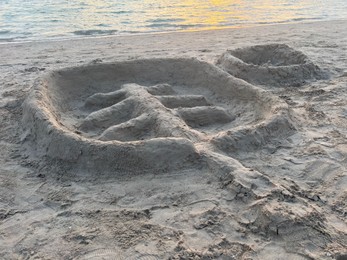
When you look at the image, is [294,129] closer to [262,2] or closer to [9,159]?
[9,159]

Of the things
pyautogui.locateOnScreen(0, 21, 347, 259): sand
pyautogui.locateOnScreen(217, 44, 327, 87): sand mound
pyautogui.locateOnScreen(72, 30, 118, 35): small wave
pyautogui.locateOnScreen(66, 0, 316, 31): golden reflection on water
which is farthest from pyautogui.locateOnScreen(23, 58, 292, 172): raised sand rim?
pyautogui.locateOnScreen(66, 0, 316, 31): golden reflection on water

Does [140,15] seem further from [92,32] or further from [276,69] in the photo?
[276,69]

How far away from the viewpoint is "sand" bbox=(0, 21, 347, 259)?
2781 mm

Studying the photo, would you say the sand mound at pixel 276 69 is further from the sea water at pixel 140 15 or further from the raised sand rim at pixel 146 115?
the sea water at pixel 140 15

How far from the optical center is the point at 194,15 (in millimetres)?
16453

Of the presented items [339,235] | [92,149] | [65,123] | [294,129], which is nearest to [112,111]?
[65,123]

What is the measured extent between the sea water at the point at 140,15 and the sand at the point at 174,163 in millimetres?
7165

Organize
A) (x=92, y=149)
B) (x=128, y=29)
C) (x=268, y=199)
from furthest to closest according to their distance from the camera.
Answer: (x=128, y=29) → (x=92, y=149) → (x=268, y=199)

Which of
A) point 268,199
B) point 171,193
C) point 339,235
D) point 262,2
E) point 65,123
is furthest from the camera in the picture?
point 262,2

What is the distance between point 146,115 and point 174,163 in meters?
1.06

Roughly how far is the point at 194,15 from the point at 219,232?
14.6 m

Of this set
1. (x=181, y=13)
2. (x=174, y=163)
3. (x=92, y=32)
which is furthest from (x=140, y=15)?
(x=174, y=163)

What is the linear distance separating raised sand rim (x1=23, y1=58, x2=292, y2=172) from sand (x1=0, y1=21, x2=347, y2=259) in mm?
15

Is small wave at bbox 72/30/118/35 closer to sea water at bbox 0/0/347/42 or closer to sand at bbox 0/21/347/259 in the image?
sea water at bbox 0/0/347/42
